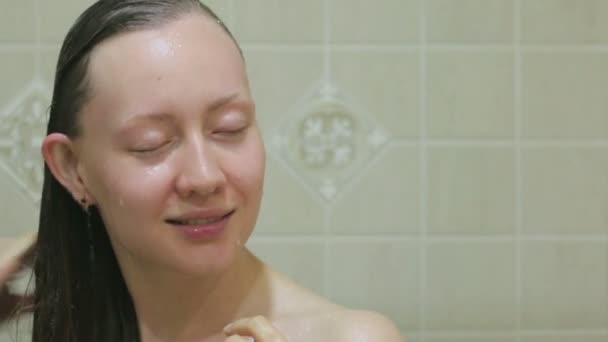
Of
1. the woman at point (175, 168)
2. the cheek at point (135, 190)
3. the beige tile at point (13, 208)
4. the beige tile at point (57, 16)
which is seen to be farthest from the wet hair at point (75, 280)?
the beige tile at point (57, 16)

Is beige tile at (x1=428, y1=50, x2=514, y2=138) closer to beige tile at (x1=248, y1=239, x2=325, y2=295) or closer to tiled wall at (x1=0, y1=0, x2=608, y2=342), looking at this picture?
tiled wall at (x1=0, y1=0, x2=608, y2=342)

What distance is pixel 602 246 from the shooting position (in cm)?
152

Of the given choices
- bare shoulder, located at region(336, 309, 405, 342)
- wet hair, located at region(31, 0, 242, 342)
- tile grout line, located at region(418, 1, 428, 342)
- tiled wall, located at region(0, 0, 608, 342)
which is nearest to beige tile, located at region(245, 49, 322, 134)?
tiled wall, located at region(0, 0, 608, 342)

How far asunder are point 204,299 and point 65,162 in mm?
223

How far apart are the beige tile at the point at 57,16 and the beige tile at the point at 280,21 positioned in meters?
0.28

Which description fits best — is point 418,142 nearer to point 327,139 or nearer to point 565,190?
point 327,139

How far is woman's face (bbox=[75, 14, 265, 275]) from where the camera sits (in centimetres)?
82

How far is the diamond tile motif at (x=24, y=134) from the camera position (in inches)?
58.6

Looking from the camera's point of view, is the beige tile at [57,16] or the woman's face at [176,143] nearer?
the woman's face at [176,143]

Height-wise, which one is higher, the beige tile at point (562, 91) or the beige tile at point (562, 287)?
the beige tile at point (562, 91)

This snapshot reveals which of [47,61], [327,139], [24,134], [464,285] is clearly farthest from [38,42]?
[464,285]

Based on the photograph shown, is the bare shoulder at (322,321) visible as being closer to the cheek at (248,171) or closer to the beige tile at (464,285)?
the cheek at (248,171)

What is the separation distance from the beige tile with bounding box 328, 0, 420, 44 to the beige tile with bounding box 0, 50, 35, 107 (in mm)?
554

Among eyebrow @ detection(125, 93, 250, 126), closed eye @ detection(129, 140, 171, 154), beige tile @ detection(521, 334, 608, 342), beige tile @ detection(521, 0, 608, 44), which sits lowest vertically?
beige tile @ detection(521, 334, 608, 342)
